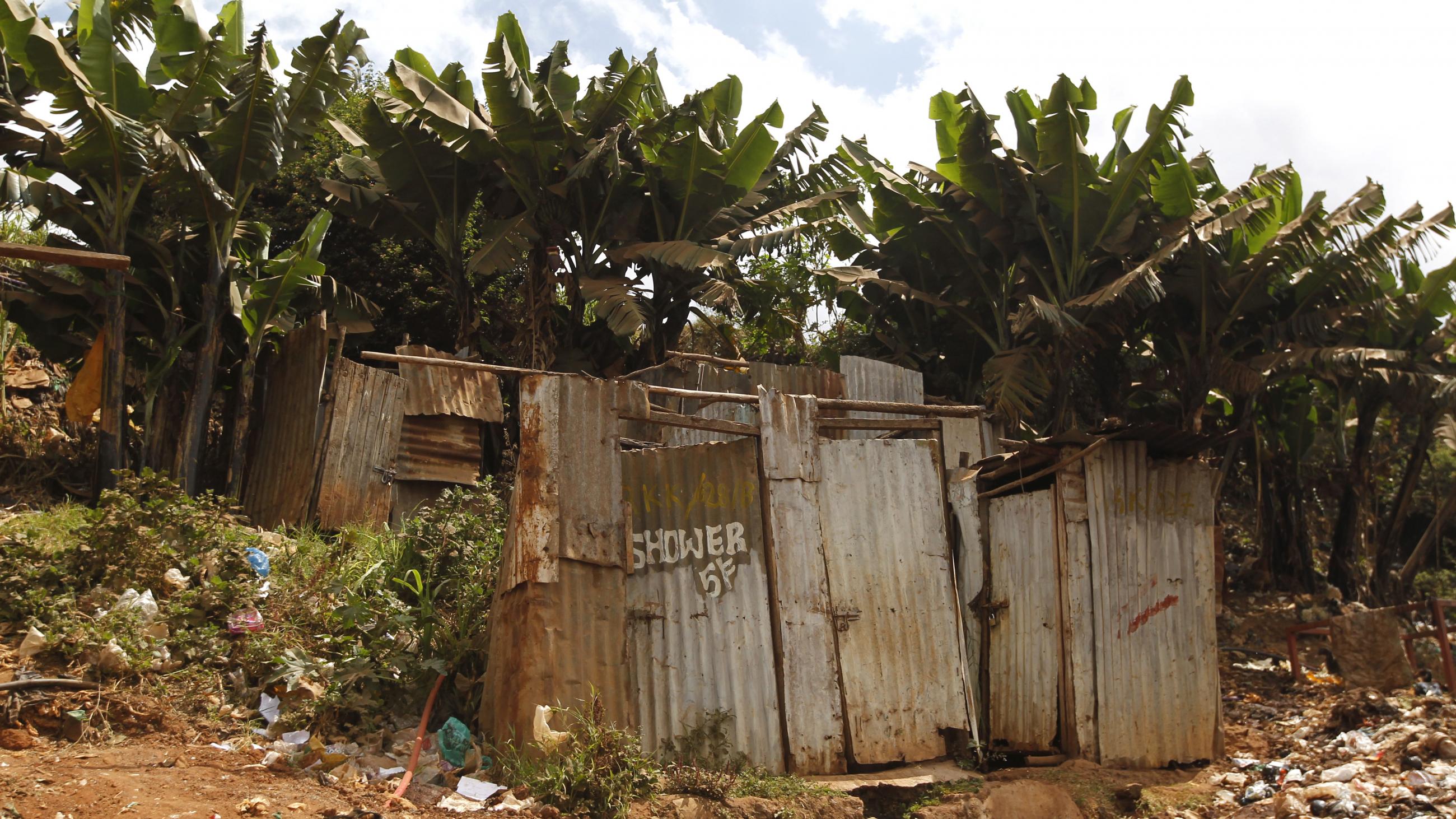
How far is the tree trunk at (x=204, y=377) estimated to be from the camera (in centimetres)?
878

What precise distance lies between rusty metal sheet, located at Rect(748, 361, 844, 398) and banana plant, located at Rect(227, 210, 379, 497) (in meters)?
4.01

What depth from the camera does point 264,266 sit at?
30.3ft

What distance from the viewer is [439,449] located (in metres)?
9.63

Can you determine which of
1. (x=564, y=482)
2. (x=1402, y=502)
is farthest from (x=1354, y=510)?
(x=564, y=482)

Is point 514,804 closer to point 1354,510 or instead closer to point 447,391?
point 447,391

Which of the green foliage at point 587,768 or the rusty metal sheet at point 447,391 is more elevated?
the rusty metal sheet at point 447,391

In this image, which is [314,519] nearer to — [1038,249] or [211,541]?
[211,541]

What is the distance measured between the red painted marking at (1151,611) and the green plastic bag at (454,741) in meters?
4.27

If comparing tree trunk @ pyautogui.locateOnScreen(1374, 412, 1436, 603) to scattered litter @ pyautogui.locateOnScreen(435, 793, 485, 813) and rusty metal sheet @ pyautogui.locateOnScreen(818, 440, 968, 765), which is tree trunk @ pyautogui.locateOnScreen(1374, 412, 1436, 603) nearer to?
rusty metal sheet @ pyautogui.locateOnScreen(818, 440, 968, 765)

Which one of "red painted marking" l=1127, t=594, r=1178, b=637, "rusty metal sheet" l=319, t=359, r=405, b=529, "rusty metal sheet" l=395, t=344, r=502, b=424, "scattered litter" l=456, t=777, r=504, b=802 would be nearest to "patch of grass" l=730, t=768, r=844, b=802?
"scattered litter" l=456, t=777, r=504, b=802

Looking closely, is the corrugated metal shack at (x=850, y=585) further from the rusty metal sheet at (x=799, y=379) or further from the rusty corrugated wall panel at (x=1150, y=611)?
the rusty metal sheet at (x=799, y=379)

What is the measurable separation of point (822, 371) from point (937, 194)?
12.8ft

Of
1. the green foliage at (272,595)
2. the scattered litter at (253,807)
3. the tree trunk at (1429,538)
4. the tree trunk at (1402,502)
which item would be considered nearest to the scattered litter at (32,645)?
the green foliage at (272,595)

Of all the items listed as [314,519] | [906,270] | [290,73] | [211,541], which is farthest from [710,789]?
[906,270]
